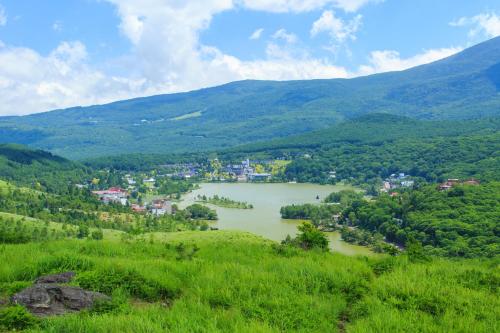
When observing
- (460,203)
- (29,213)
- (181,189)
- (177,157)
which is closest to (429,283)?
(460,203)

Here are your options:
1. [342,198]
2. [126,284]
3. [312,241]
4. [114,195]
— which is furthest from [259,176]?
[126,284]

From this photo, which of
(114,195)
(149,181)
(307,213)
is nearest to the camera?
(307,213)

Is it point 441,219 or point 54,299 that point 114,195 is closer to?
point 441,219

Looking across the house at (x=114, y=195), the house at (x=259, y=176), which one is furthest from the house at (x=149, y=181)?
the house at (x=259, y=176)

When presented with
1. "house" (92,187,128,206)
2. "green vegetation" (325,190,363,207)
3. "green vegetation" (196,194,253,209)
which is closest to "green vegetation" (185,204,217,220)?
"green vegetation" (196,194,253,209)

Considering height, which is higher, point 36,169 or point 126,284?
point 126,284

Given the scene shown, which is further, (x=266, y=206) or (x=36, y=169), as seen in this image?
(x=36, y=169)

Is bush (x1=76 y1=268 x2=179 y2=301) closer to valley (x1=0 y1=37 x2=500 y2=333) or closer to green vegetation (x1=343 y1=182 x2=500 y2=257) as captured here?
valley (x1=0 y1=37 x2=500 y2=333)
